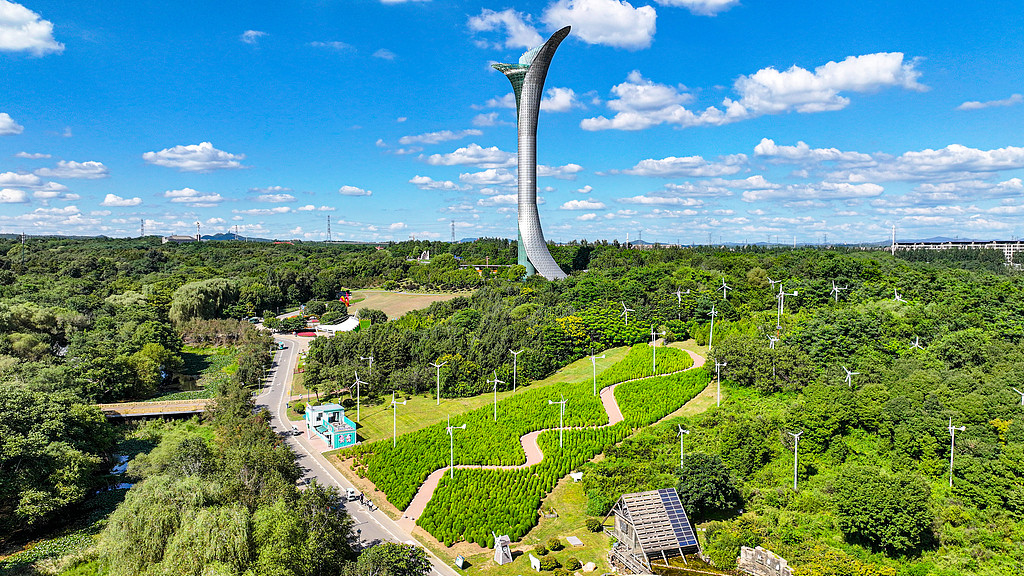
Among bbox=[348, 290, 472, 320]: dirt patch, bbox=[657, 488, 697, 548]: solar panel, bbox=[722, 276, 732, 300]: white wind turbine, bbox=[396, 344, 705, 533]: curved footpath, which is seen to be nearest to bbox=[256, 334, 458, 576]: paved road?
bbox=[396, 344, 705, 533]: curved footpath

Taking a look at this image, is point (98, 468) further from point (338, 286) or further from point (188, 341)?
point (338, 286)

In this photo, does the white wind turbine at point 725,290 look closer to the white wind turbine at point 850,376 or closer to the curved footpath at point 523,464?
the curved footpath at point 523,464

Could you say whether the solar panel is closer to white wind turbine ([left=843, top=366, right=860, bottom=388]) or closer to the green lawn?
white wind turbine ([left=843, top=366, right=860, bottom=388])

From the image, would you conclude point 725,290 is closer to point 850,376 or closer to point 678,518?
point 850,376

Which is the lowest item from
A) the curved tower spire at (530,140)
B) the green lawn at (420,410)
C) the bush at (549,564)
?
the bush at (549,564)

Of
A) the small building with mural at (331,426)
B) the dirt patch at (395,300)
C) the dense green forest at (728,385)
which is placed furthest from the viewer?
the dirt patch at (395,300)

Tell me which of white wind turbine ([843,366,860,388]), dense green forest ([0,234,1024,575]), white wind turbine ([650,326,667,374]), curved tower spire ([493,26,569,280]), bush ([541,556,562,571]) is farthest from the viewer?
curved tower spire ([493,26,569,280])

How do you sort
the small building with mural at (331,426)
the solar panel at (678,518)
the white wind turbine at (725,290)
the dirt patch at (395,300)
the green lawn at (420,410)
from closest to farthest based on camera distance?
the solar panel at (678,518), the small building with mural at (331,426), the green lawn at (420,410), the white wind turbine at (725,290), the dirt patch at (395,300)

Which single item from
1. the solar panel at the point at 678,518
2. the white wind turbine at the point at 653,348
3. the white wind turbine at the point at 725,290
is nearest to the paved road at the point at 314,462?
the solar panel at the point at 678,518
